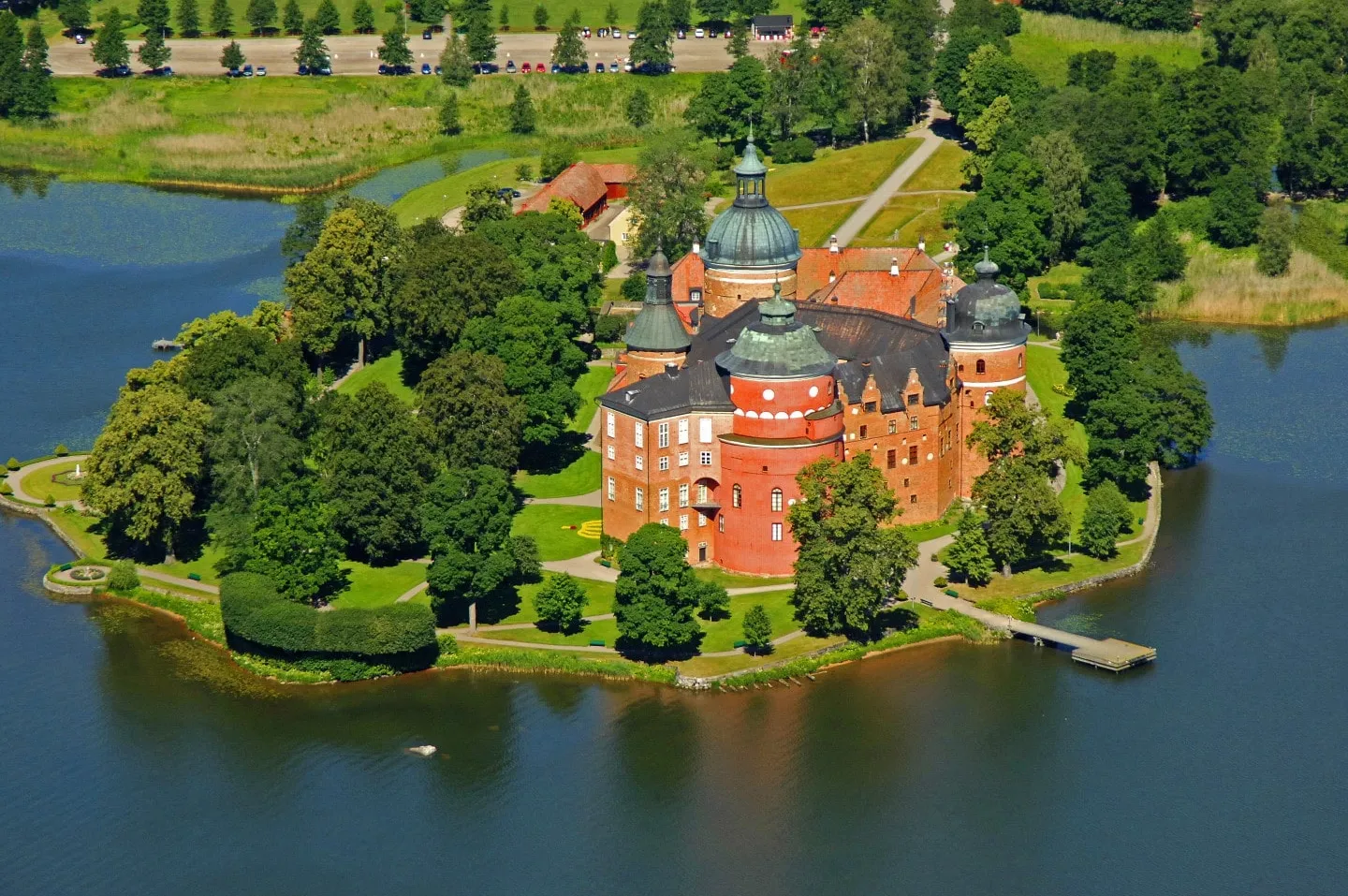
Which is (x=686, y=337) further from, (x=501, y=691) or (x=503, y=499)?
(x=501, y=691)

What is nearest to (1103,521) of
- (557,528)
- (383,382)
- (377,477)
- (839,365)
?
(839,365)

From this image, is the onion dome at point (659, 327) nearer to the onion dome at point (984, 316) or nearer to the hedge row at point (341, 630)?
the onion dome at point (984, 316)

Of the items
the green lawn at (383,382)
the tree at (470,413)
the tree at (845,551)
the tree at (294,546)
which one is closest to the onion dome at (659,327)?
the tree at (470,413)

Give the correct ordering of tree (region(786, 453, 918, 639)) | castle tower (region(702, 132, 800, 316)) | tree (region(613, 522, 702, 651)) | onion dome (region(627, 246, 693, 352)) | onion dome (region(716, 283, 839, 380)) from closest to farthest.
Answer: tree (region(613, 522, 702, 651)) → tree (region(786, 453, 918, 639)) → onion dome (region(716, 283, 839, 380)) → onion dome (region(627, 246, 693, 352)) → castle tower (region(702, 132, 800, 316))

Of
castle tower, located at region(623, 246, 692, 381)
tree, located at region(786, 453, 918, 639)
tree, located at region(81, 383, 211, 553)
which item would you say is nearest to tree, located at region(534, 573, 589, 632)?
tree, located at region(786, 453, 918, 639)

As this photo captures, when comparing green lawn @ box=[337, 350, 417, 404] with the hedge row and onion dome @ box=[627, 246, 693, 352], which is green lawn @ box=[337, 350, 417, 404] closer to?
onion dome @ box=[627, 246, 693, 352]
